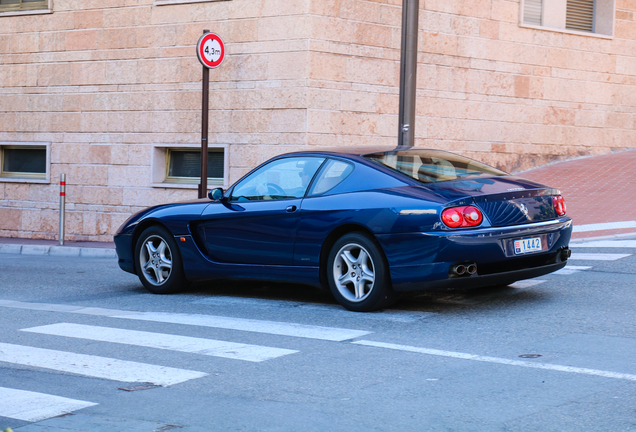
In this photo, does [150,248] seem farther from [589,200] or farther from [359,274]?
[589,200]

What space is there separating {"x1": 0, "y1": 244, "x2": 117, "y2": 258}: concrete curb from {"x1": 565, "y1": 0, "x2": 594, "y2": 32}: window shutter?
10.5 meters

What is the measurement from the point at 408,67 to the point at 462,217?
536 centimetres

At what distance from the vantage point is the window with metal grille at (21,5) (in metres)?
16.3

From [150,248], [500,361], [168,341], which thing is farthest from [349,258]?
[150,248]

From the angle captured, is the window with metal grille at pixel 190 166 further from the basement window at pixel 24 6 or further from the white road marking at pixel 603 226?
the white road marking at pixel 603 226

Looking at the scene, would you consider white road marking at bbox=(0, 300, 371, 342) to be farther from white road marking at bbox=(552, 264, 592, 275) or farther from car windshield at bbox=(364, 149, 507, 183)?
white road marking at bbox=(552, 264, 592, 275)

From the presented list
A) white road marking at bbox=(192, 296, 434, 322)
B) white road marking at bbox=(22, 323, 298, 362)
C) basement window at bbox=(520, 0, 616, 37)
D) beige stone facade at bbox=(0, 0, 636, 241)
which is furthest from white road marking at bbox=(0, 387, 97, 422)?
basement window at bbox=(520, 0, 616, 37)

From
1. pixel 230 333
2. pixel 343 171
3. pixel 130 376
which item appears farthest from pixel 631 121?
pixel 130 376

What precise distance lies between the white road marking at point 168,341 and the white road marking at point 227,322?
46cm

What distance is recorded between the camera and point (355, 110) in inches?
564

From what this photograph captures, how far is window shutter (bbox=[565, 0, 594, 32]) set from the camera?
698 inches

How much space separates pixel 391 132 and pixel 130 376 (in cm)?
1023

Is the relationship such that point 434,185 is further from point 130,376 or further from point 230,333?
point 130,376

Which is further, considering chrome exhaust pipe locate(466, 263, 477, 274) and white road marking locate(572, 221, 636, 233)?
white road marking locate(572, 221, 636, 233)
